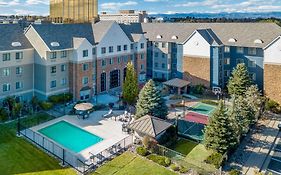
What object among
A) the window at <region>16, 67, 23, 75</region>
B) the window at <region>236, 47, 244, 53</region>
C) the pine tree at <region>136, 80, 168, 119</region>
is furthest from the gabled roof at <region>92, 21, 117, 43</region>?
the window at <region>236, 47, 244, 53</region>

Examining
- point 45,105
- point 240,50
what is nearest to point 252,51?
point 240,50

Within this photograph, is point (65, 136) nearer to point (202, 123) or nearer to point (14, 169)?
point (14, 169)

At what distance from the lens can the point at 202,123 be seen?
35094 millimetres

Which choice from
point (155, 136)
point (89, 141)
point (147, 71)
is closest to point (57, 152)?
point (89, 141)

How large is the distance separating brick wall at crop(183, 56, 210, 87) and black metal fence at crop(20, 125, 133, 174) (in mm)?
23322

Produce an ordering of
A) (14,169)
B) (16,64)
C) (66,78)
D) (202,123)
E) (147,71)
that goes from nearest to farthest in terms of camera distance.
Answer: (14,169) < (202,123) < (16,64) < (66,78) < (147,71)

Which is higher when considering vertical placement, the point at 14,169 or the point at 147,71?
the point at 147,71

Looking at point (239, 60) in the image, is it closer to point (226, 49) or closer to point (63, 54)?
point (226, 49)

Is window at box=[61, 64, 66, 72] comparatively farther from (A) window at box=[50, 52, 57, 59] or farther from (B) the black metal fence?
(B) the black metal fence

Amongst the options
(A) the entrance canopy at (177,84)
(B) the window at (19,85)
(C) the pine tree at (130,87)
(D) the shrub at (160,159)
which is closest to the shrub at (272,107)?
(A) the entrance canopy at (177,84)

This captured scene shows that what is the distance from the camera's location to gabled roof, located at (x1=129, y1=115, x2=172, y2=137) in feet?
91.5

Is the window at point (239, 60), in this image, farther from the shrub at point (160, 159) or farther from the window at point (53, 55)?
the window at point (53, 55)

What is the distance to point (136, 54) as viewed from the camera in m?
52.1

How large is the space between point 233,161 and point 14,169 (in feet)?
61.4
